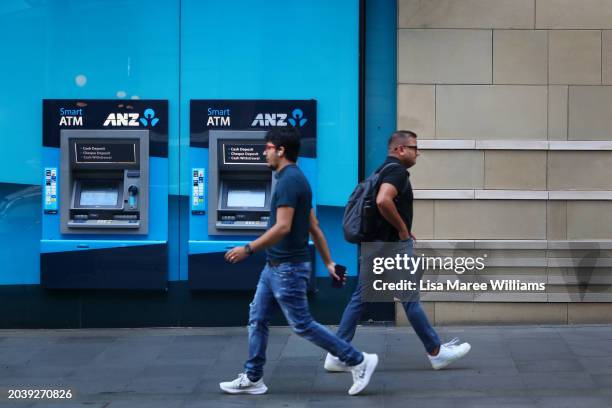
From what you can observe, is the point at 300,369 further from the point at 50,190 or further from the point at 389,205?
the point at 50,190

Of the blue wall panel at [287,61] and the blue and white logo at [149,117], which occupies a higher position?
the blue wall panel at [287,61]

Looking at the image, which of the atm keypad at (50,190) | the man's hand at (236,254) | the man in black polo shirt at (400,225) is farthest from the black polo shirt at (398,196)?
the atm keypad at (50,190)

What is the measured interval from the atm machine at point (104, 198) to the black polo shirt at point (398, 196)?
2.74 metres

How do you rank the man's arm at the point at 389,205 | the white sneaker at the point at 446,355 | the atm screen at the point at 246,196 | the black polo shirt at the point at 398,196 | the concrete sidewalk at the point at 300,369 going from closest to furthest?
1. the concrete sidewalk at the point at 300,369
2. the man's arm at the point at 389,205
3. the black polo shirt at the point at 398,196
4. the white sneaker at the point at 446,355
5. the atm screen at the point at 246,196

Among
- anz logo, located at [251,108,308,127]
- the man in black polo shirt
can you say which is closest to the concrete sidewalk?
the man in black polo shirt

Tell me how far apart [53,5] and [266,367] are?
13.8ft

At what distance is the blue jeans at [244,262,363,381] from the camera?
6406 mm

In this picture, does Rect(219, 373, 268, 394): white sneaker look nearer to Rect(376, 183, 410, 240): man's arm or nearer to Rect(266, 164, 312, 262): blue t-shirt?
Rect(266, 164, 312, 262): blue t-shirt

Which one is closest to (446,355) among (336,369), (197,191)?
(336,369)

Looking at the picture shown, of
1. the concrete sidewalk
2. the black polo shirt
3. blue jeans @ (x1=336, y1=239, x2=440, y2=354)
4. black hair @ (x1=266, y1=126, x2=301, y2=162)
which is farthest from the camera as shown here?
blue jeans @ (x1=336, y1=239, x2=440, y2=354)

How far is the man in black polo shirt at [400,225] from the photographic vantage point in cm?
695

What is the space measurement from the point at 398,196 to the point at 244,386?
1.84 m

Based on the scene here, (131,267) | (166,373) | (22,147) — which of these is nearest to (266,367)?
(166,373)

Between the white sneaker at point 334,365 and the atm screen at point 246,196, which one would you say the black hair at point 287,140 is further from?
the atm screen at point 246,196
